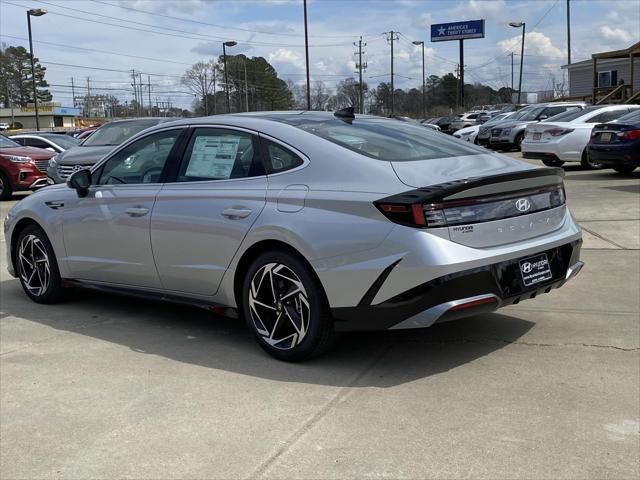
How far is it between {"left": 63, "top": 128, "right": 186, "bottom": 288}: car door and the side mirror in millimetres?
48

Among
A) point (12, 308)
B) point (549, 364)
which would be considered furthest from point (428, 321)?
point (12, 308)

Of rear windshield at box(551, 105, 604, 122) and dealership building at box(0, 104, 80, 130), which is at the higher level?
dealership building at box(0, 104, 80, 130)

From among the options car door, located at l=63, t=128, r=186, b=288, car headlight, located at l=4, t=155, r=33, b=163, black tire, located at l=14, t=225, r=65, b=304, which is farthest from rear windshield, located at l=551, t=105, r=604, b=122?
black tire, located at l=14, t=225, r=65, b=304

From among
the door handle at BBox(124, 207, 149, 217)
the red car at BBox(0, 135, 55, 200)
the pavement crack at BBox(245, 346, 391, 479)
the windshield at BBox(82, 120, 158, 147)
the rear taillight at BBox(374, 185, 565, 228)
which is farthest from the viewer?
the red car at BBox(0, 135, 55, 200)

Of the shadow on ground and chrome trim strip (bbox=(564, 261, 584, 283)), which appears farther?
chrome trim strip (bbox=(564, 261, 584, 283))

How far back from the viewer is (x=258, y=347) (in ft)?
15.6

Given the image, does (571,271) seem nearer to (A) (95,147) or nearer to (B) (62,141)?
(A) (95,147)

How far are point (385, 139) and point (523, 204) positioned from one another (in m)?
1.02

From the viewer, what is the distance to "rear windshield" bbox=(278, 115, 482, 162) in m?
4.35

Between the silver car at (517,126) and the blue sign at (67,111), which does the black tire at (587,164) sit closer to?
the silver car at (517,126)

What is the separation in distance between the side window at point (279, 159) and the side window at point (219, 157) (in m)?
0.09

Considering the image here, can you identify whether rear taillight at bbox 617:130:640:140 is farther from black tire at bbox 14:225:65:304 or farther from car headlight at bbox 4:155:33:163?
car headlight at bbox 4:155:33:163

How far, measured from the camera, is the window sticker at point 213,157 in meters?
4.74

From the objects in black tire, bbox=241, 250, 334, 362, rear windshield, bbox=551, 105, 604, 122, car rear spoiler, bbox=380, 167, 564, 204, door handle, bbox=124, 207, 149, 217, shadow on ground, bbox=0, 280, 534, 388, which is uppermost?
rear windshield, bbox=551, 105, 604, 122
